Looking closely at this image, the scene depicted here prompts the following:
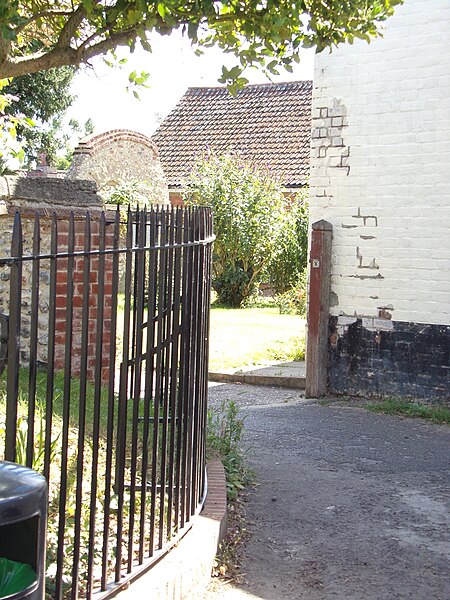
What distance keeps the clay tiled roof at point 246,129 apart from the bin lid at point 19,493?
72.0 ft

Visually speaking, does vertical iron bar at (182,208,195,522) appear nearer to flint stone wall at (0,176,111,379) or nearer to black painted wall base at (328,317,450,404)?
flint stone wall at (0,176,111,379)

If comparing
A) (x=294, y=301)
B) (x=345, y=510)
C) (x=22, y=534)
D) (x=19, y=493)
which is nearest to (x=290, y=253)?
(x=294, y=301)

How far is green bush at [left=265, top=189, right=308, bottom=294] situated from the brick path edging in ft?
53.9

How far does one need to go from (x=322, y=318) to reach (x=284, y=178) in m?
14.4

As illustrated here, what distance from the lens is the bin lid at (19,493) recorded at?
7.52ft

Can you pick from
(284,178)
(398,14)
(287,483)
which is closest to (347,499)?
(287,483)

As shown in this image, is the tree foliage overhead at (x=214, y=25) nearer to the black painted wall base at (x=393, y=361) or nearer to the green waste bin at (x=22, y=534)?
the green waste bin at (x=22, y=534)

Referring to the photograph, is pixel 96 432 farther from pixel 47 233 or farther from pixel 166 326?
pixel 47 233

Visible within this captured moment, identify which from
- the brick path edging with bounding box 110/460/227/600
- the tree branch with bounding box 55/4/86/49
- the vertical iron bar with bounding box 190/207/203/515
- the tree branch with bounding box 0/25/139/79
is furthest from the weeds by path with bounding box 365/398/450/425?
the tree branch with bounding box 55/4/86/49

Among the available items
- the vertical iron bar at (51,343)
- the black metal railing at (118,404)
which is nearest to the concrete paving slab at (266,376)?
the black metal railing at (118,404)

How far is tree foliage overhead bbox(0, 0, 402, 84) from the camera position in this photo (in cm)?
451

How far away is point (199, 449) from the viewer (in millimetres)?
5277

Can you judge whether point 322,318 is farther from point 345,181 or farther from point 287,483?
point 287,483

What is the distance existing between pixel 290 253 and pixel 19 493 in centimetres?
1944
